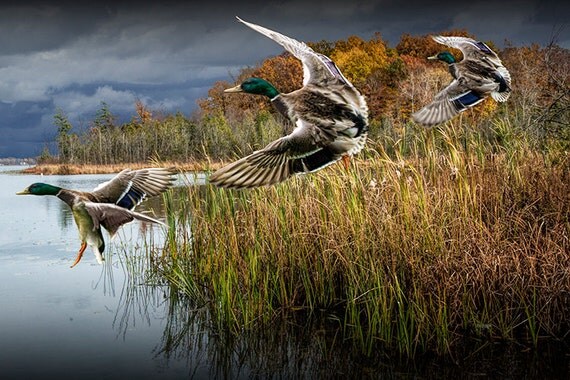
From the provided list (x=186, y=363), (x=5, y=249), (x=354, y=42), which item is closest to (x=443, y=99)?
(x=186, y=363)

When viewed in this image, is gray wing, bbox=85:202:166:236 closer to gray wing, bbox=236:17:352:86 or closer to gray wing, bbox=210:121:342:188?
gray wing, bbox=210:121:342:188

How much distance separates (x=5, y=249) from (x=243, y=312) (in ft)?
24.7

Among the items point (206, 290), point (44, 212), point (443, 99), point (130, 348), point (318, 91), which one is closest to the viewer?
point (318, 91)

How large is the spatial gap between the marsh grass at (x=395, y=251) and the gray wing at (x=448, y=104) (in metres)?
0.48

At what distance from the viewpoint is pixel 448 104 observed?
18.6 feet

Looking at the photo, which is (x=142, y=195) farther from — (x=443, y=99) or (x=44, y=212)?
(x=44, y=212)

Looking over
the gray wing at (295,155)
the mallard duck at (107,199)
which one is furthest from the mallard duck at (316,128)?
the mallard duck at (107,199)

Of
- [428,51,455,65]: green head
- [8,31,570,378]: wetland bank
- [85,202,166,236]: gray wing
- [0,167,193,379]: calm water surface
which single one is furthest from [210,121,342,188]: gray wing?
[0,167,193,379]: calm water surface

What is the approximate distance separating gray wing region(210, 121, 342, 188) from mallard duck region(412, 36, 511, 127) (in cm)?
222

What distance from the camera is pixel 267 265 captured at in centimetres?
692

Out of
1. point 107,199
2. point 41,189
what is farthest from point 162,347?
point 41,189

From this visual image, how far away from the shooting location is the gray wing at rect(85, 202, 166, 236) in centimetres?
376

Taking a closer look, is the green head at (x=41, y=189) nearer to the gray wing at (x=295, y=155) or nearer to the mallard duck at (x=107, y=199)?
the mallard duck at (x=107, y=199)

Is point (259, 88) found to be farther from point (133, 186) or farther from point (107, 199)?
point (107, 199)
